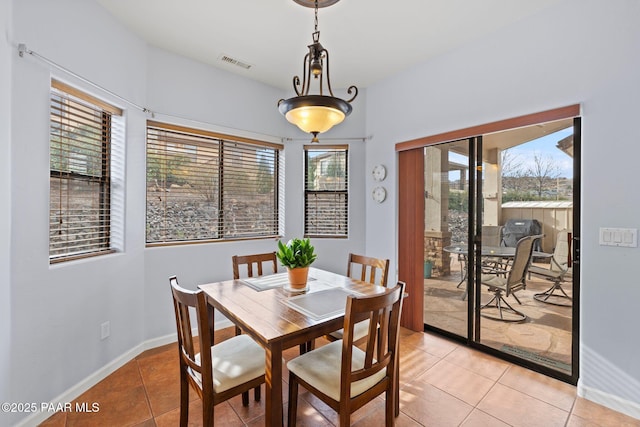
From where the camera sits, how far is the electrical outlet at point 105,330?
2323 mm

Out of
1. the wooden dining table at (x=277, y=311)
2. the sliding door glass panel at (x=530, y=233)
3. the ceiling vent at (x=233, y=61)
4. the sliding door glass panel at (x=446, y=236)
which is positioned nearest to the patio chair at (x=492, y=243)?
the sliding door glass panel at (x=530, y=233)

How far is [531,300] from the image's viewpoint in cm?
257

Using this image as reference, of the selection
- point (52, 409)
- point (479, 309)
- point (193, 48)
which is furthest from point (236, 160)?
point (479, 309)

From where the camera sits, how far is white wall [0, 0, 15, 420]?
163 cm

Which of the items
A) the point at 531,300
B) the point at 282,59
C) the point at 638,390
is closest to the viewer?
the point at 638,390

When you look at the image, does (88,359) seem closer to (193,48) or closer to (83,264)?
(83,264)

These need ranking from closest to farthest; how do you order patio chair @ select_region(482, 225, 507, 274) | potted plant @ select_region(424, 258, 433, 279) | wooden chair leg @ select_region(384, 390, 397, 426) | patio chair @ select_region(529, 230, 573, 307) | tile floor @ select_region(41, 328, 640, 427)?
1. wooden chair leg @ select_region(384, 390, 397, 426)
2. tile floor @ select_region(41, 328, 640, 427)
3. patio chair @ select_region(529, 230, 573, 307)
4. patio chair @ select_region(482, 225, 507, 274)
5. potted plant @ select_region(424, 258, 433, 279)

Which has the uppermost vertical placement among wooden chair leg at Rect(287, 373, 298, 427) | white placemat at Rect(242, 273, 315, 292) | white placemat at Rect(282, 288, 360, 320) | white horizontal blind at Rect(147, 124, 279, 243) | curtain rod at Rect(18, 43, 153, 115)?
curtain rod at Rect(18, 43, 153, 115)

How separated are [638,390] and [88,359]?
3.86m

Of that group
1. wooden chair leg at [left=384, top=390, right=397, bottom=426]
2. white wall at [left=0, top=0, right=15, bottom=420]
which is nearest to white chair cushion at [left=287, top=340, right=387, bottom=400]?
wooden chair leg at [left=384, top=390, right=397, bottom=426]

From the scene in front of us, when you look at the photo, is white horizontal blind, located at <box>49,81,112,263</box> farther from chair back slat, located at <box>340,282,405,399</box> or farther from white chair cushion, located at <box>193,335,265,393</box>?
chair back slat, located at <box>340,282,405,399</box>

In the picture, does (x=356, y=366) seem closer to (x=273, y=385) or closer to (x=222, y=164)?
(x=273, y=385)

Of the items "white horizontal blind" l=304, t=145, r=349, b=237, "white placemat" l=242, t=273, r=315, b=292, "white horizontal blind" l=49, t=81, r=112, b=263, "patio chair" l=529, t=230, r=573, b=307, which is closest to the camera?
"white horizontal blind" l=49, t=81, r=112, b=263

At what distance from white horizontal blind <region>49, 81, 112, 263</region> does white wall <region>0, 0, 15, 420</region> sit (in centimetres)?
30
